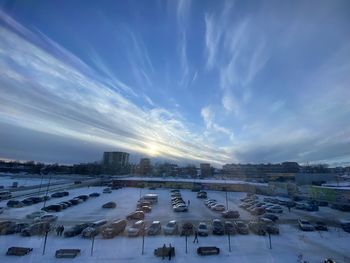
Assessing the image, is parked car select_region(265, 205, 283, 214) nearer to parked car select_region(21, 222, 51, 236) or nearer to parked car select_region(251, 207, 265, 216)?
parked car select_region(251, 207, 265, 216)

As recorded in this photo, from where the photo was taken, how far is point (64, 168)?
4587 inches

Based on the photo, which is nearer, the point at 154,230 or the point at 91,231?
the point at 91,231

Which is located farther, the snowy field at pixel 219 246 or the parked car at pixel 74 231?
the parked car at pixel 74 231

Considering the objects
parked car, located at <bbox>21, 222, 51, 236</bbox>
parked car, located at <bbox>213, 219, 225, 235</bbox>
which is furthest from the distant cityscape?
parked car, located at <bbox>21, 222, 51, 236</bbox>

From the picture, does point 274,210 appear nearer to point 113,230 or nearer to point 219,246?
point 219,246

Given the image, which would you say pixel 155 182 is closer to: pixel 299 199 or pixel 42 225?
pixel 299 199

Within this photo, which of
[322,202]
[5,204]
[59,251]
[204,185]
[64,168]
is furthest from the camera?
[64,168]

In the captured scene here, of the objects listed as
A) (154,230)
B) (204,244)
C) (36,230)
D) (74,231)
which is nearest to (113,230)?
(74,231)

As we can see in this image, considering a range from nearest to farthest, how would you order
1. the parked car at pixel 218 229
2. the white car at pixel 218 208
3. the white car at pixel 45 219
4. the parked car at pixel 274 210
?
1. the parked car at pixel 218 229
2. the white car at pixel 45 219
3. the parked car at pixel 274 210
4. the white car at pixel 218 208

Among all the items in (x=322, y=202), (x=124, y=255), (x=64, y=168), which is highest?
(x=64, y=168)

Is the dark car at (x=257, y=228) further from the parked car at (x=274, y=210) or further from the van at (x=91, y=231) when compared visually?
the van at (x=91, y=231)

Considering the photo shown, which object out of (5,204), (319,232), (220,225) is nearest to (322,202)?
(319,232)

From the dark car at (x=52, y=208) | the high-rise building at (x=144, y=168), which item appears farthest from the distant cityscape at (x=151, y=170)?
the dark car at (x=52, y=208)

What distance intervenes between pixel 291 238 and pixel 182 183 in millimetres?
38685
